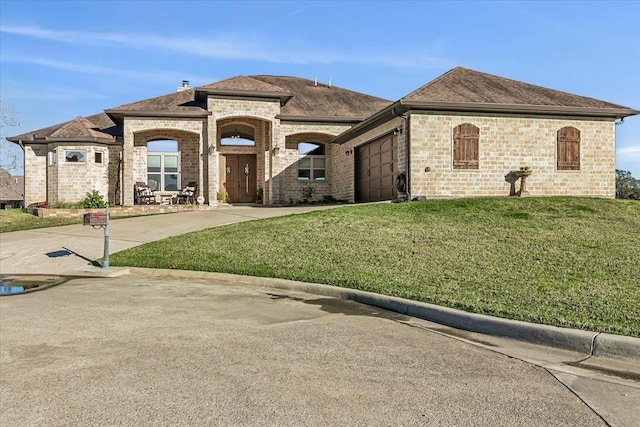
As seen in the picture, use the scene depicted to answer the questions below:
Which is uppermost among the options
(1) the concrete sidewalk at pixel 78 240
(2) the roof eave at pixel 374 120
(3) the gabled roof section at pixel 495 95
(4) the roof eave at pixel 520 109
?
(3) the gabled roof section at pixel 495 95

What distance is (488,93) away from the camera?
696 inches

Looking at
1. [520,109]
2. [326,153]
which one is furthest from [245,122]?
[520,109]

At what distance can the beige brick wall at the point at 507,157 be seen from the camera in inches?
650

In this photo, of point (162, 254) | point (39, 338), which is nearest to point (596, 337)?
point (39, 338)

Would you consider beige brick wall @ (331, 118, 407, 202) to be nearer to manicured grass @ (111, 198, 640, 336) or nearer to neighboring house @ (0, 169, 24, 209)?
manicured grass @ (111, 198, 640, 336)

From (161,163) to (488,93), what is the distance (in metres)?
14.7

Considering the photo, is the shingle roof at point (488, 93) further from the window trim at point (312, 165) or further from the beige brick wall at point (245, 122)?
the beige brick wall at point (245, 122)

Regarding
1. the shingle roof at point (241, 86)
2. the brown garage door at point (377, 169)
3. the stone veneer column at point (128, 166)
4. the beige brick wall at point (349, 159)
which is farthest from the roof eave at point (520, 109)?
the stone veneer column at point (128, 166)

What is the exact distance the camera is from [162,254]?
33.6ft

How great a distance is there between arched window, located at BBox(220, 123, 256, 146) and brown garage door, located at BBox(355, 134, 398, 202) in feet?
19.9

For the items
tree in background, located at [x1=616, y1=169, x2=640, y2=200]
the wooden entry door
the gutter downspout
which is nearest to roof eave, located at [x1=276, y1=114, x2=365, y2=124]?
the wooden entry door

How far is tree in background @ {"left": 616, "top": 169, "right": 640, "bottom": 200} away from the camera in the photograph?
48.1m

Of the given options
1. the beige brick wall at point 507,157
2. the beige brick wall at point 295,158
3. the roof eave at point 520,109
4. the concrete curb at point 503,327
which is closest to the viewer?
the concrete curb at point 503,327

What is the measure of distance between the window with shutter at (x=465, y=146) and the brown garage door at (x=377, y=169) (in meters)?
2.11
